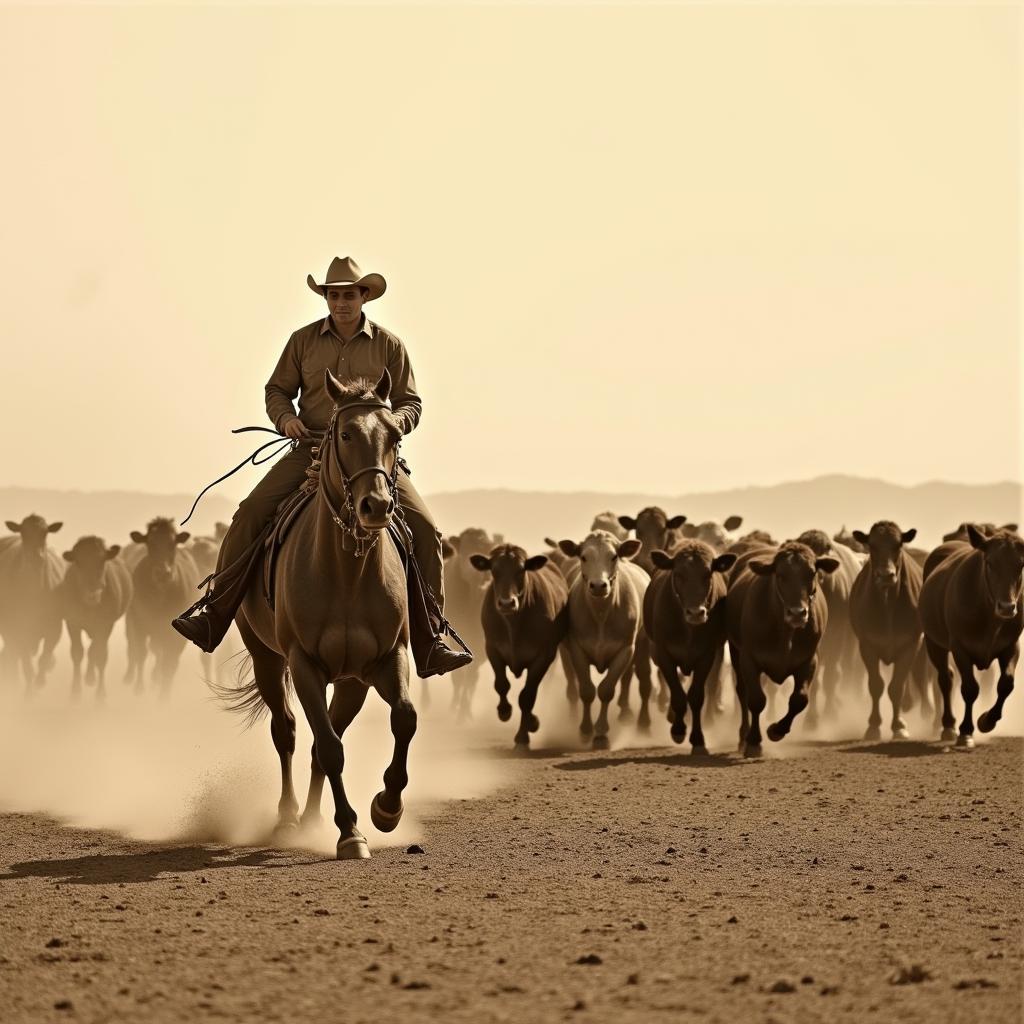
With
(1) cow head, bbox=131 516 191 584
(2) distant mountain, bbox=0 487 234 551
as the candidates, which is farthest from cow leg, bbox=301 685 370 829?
(2) distant mountain, bbox=0 487 234 551

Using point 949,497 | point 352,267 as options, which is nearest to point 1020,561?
point 352,267

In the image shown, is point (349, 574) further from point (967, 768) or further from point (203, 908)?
point (967, 768)

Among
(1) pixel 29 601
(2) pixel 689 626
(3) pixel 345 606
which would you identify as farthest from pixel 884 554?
(1) pixel 29 601

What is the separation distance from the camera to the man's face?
10.8 metres

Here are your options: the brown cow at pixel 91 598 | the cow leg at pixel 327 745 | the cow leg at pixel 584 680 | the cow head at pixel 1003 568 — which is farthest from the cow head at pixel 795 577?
the brown cow at pixel 91 598

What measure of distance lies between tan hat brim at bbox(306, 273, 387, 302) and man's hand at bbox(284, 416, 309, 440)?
834mm

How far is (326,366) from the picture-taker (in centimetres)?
1083

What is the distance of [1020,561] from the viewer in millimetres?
17625

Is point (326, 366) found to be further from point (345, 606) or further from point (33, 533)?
point (33, 533)

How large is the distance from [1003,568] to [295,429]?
9.34 meters

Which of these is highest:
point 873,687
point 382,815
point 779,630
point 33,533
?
point 33,533

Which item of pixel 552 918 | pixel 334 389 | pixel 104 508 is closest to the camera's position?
pixel 552 918

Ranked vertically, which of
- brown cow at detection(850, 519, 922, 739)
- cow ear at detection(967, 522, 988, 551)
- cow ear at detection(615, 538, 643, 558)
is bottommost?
brown cow at detection(850, 519, 922, 739)

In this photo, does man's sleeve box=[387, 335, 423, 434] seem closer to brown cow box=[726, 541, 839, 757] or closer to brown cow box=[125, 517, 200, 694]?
brown cow box=[726, 541, 839, 757]
